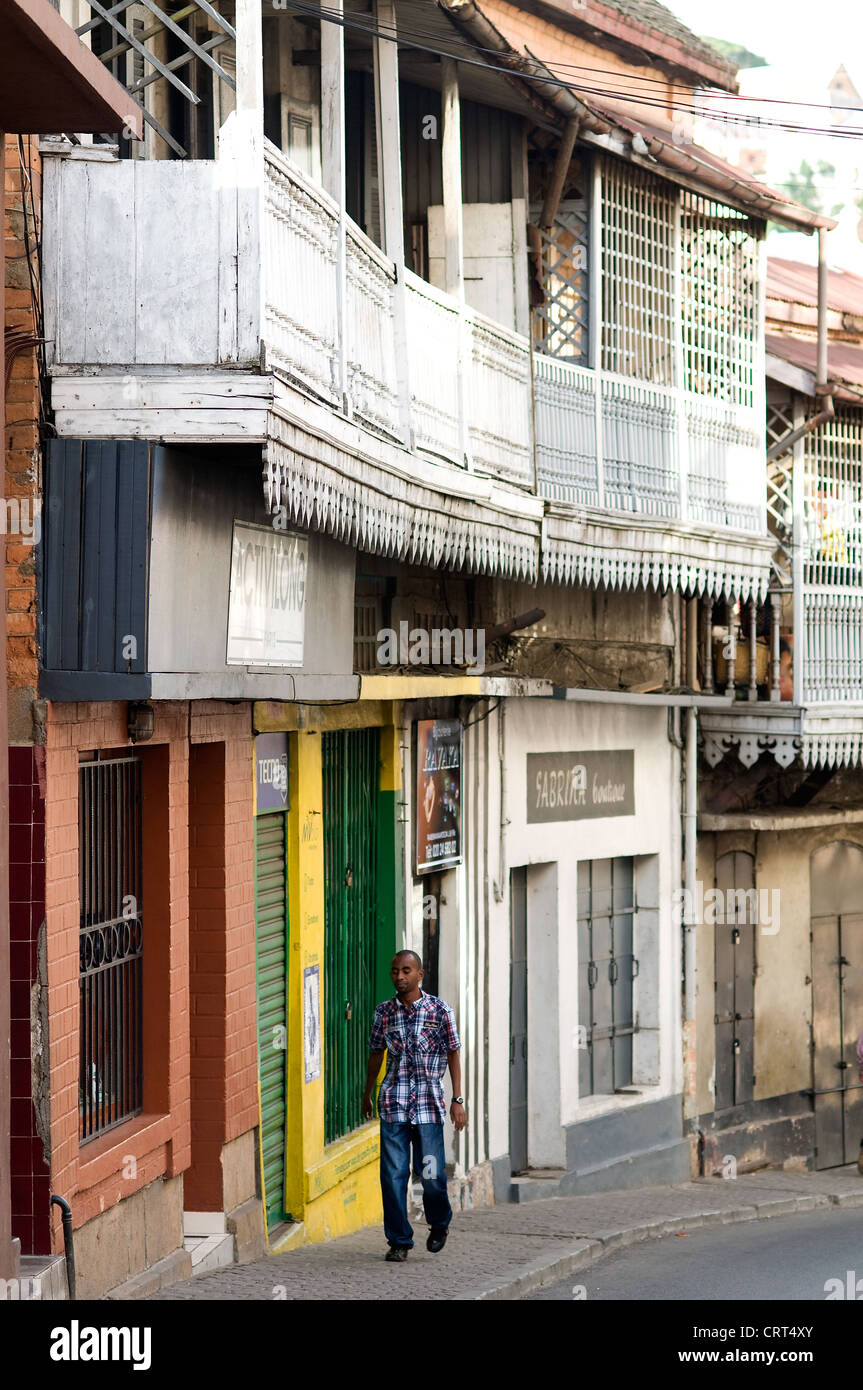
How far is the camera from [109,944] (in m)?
8.70

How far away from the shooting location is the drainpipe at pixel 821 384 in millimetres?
16359

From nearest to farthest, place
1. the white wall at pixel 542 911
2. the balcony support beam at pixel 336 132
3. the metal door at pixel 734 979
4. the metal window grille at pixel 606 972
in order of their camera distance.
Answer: the balcony support beam at pixel 336 132 → the white wall at pixel 542 911 → the metal window grille at pixel 606 972 → the metal door at pixel 734 979

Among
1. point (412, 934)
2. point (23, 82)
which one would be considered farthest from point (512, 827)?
point (23, 82)

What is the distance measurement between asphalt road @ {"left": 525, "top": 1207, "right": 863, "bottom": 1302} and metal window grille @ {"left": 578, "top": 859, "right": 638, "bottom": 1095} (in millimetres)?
2218

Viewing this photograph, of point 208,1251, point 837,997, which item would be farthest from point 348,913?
point 837,997

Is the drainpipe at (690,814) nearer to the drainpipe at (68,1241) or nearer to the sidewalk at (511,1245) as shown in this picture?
the sidewalk at (511,1245)

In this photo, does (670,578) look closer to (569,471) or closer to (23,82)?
(569,471)

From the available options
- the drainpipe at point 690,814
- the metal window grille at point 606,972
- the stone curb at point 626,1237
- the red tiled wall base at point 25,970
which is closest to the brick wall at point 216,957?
the stone curb at point 626,1237

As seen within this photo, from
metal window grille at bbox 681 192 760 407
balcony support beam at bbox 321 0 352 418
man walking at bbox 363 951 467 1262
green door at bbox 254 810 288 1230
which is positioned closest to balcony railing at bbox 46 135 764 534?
balcony support beam at bbox 321 0 352 418

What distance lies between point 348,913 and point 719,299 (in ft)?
20.8

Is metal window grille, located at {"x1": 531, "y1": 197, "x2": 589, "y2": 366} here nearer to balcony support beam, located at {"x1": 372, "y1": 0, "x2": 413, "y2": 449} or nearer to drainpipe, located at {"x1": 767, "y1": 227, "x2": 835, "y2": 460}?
drainpipe, located at {"x1": 767, "y1": 227, "x2": 835, "y2": 460}

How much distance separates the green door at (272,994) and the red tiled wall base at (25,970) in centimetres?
306

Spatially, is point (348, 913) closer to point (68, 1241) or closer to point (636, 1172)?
point (68, 1241)

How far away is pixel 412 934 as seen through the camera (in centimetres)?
1311
